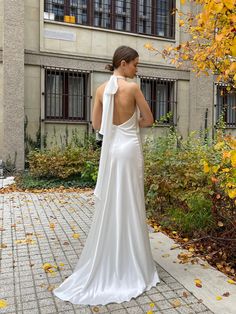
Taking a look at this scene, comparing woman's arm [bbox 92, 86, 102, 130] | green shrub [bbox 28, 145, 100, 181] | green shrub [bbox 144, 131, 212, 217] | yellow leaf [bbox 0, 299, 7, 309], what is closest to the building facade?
green shrub [bbox 28, 145, 100, 181]

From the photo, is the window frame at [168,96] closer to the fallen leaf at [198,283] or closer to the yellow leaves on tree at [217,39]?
the yellow leaves on tree at [217,39]

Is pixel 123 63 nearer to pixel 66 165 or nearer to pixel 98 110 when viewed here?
A: pixel 98 110

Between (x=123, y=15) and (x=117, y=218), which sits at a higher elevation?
(x=123, y=15)

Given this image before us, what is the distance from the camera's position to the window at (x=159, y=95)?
586 inches

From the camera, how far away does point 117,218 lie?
3408 millimetres

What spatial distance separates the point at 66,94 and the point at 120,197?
10355mm

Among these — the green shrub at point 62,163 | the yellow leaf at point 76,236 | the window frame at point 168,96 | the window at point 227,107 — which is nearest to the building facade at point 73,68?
the window frame at point 168,96

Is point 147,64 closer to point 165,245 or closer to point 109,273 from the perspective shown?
point 165,245

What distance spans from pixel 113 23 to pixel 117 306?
12.5 meters

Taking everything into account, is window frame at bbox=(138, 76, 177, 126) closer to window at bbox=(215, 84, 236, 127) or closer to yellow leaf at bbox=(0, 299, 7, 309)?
window at bbox=(215, 84, 236, 127)

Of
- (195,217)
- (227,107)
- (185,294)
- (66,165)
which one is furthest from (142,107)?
(227,107)

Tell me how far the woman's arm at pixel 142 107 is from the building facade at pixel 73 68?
319 inches

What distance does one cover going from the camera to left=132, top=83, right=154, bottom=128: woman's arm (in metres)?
3.38

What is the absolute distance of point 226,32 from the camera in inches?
113
